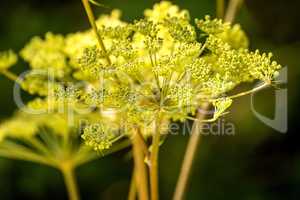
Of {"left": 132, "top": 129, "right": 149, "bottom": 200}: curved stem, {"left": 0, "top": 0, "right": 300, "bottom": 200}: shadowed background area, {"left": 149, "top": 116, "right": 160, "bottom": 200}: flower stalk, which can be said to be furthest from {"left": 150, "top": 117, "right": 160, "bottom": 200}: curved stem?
{"left": 0, "top": 0, "right": 300, "bottom": 200}: shadowed background area

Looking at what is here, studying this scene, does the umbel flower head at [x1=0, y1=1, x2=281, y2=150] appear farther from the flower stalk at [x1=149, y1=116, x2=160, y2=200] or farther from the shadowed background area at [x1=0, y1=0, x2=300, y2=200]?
the shadowed background area at [x1=0, y1=0, x2=300, y2=200]

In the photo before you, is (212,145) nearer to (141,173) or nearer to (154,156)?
(141,173)

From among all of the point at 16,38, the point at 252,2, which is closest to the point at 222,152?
the point at 252,2

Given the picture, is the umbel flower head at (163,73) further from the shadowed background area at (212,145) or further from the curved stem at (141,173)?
the shadowed background area at (212,145)

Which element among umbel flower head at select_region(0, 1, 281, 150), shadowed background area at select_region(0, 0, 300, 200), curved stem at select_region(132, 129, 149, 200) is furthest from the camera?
shadowed background area at select_region(0, 0, 300, 200)

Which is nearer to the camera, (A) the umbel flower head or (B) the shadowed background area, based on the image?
(A) the umbel flower head

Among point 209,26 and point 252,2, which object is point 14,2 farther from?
point 209,26

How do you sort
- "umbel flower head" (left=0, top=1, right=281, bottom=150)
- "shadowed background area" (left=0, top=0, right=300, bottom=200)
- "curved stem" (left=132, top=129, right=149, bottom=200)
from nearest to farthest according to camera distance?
"umbel flower head" (left=0, top=1, right=281, bottom=150)
"curved stem" (left=132, top=129, right=149, bottom=200)
"shadowed background area" (left=0, top=0, right=300, bottom=200)

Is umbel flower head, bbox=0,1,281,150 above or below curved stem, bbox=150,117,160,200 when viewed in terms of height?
above

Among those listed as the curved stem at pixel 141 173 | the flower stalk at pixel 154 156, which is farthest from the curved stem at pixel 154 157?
the curved stem at pixel 141 173
